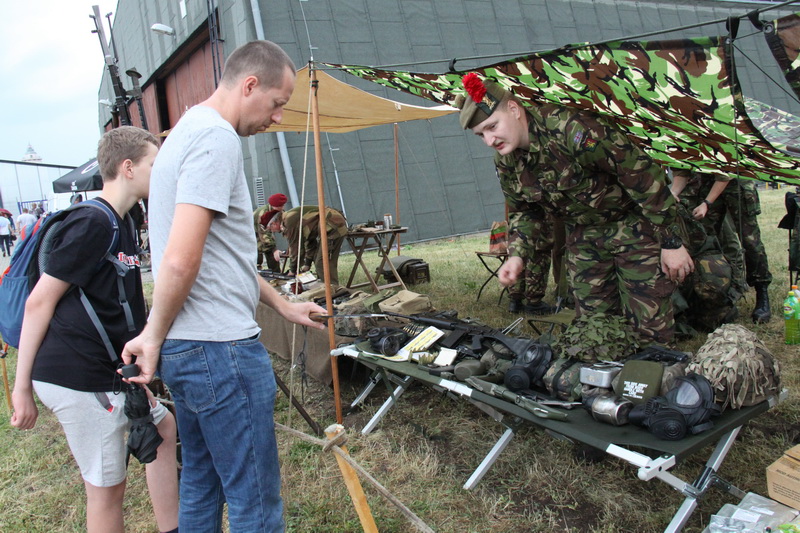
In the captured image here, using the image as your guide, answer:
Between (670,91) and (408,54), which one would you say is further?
(408,54)

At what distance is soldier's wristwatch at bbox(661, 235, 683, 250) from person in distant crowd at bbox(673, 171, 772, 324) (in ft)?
5.91

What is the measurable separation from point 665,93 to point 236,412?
7.67 ft

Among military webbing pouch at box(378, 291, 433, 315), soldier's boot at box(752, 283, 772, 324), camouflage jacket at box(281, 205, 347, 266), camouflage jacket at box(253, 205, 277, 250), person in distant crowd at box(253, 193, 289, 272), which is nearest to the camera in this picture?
military webbing pouch at box(378, 291, 433, 315)

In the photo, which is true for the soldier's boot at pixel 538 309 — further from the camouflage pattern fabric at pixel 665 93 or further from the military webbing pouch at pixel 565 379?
the military webbing pouch at pixel 565 379

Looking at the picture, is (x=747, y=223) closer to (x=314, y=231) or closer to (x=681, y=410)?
(x=681, y=410)

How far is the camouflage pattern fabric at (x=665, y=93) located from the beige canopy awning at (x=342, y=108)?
146 centimetres

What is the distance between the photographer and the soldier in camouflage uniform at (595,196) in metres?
2.68

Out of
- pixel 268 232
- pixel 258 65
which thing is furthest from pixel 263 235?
pixel 258 65

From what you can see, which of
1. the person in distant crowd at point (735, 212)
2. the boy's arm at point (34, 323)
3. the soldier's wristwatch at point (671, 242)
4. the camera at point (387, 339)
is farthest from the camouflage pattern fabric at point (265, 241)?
the boy's arm at point (34, 323)

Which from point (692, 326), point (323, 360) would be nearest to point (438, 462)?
point (323, 360)

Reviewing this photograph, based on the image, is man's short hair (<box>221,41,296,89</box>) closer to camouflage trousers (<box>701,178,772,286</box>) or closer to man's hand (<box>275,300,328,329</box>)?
man's hand (<box>275,300,328,329</box>)

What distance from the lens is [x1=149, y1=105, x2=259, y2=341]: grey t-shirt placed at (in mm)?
1271

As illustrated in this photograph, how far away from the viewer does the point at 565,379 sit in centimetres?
236

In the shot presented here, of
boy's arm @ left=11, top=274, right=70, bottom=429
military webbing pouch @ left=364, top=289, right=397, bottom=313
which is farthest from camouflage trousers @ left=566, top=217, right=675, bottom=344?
boy's arm @ left=11, top=274, right=70, bottom=429
